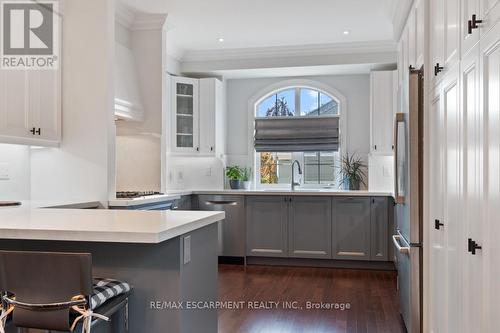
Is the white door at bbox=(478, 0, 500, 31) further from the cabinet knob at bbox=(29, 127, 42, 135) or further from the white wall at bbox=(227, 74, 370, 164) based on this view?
the white wall at bbox=(227, 74, 370, 164)

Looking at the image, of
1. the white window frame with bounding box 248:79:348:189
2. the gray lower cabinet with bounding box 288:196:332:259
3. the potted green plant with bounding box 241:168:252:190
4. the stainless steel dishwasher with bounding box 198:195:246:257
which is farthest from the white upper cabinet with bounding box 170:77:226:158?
the gray lower cabinet with bounding box 288:196:332:259

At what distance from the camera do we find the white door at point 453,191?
6.32ft

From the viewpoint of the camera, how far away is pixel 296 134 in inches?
247

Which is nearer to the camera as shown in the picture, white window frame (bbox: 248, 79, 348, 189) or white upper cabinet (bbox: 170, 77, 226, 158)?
white upper cabinet (bbox: 170, 77, 226, 158)

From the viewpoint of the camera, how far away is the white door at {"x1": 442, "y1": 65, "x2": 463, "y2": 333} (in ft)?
6.32

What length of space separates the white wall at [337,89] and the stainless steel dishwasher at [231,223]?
1.03 m

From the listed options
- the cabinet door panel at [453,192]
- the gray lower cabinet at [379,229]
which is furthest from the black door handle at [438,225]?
the gray lower cabinet at [379,229]

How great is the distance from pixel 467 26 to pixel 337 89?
445 centimetres

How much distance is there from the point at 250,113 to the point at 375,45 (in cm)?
193

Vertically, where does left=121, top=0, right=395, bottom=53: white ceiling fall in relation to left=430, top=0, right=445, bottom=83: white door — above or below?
above

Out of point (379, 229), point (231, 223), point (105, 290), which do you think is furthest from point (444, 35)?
point (231, 223)

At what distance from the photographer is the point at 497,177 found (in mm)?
1402

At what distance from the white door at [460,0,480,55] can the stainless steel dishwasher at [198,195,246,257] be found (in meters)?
3.86

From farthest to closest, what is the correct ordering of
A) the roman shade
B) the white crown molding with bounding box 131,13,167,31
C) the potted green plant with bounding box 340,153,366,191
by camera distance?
1. the roman shade
2. the potted green plant with bounding box 340,153,366,191
3. the white crown molding with bounding box 131,13,167,31
